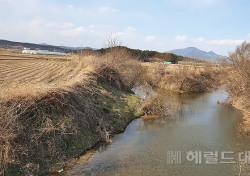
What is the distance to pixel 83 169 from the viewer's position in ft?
47.2

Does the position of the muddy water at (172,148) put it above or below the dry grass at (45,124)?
below

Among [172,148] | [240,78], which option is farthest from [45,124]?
[240,78]

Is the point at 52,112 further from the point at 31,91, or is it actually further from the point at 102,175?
the point at 102,175

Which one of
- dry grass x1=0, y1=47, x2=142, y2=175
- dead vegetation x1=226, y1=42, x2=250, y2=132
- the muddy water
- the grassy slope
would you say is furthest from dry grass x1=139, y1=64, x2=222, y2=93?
the grassy slope

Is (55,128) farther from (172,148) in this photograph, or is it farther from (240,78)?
(240,78)

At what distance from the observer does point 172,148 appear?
18.1 meters

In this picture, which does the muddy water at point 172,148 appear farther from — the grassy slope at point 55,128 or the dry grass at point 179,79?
the dry grass at point 179,79

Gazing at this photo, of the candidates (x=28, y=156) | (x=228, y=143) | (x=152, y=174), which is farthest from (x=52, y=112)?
(x=228, y=143)

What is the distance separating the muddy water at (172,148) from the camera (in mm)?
14703

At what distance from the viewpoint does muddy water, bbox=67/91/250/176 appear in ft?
48.2

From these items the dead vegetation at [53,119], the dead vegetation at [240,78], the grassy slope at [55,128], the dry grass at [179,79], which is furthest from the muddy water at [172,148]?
the dry grass at [179,79]

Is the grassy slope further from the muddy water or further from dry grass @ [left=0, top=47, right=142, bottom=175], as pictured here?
the muddy water

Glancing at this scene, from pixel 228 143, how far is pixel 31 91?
12749mm

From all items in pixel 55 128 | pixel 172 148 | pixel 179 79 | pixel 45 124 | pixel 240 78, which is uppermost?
pixel 240 78
